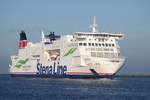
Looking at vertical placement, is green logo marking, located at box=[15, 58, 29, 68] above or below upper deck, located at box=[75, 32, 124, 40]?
below

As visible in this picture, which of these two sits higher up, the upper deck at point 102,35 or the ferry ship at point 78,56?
the upper deck at point 102,35

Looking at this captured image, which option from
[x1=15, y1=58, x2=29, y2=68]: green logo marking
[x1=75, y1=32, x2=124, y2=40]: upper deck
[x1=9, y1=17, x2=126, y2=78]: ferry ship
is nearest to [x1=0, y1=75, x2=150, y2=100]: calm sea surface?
[x1=9, y1=17, x2=126, y2=78]: ferry ship

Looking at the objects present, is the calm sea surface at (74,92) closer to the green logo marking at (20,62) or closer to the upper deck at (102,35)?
the upper deck at (102,35)

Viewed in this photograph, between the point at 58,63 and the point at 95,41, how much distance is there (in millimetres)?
8587

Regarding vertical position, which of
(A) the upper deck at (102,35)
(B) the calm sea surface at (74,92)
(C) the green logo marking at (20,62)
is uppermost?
(A) the upper deck at (102,35)

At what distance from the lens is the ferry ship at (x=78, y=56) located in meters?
66.8

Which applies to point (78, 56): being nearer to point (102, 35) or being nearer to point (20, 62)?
point (102, 35)

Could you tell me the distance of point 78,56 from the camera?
68.4 metres

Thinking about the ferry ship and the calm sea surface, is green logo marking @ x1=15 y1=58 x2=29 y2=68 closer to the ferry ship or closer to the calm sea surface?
the ferry ship

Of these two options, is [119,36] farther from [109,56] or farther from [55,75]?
[55,75]

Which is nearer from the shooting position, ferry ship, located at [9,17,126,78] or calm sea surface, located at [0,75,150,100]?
calm sea surface, located at [0,75,150,100]

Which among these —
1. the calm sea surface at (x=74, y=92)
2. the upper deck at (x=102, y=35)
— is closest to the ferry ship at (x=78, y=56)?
the upper deck at (x=102, y=35)

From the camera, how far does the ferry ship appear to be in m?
66.8

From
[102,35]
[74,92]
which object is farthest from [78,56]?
[74,92]
